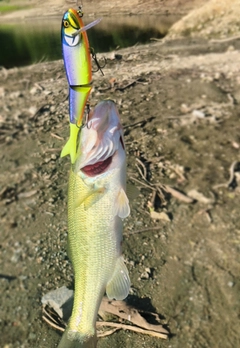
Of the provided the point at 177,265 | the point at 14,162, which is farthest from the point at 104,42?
the point at 177,265

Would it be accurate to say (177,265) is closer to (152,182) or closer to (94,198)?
(152,182)

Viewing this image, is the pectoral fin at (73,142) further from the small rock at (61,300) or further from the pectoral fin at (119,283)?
the small rock at (61,300)

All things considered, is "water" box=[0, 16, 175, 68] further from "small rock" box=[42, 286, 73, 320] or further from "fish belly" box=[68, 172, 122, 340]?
"fish belly" box=[68, 172, 122, 340]

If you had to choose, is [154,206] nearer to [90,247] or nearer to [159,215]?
[159,215]

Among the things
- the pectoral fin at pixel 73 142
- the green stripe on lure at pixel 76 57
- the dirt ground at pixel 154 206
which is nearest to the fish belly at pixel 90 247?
the pectoral fin at pixel 73 142

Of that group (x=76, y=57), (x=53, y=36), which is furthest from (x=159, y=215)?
(x=53, y=36)

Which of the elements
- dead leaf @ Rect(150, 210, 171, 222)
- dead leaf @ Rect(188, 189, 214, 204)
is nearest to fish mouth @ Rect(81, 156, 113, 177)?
dead leaf @ Rect(150, 210, 171, 222)
